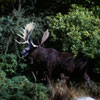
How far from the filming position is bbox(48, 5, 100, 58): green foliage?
8344mm

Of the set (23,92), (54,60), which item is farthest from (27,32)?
(23,92)

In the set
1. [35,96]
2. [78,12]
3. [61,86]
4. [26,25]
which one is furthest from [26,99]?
[78,12]

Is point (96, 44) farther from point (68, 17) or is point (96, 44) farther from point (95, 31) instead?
point (68, 17)

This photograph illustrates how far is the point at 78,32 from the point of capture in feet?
28.7

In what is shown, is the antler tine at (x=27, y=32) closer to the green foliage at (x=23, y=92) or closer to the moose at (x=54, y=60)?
the moose at (x=54, y=60)

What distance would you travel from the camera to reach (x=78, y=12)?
30.2 feet

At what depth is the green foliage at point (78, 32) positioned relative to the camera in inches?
328

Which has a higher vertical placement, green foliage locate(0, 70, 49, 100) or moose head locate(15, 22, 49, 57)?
moose head locate(15, 22, 49, 57)

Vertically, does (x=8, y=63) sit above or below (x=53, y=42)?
below

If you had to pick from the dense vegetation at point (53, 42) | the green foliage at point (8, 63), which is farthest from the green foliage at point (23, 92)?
the green foliage at point (8, 63)

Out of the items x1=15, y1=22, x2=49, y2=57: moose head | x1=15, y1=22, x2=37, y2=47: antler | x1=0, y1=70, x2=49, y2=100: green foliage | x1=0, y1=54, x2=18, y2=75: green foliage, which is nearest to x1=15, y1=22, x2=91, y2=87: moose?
x1=15, y1=22, x2=49, y2=57: moose head

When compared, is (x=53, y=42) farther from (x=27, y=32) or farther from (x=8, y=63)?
(x=8, y=63)

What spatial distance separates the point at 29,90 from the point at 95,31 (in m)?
2.89

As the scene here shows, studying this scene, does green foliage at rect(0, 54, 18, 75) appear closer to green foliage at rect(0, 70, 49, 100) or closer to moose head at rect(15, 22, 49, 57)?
moose head at rect(15, 22, 49, 57)
